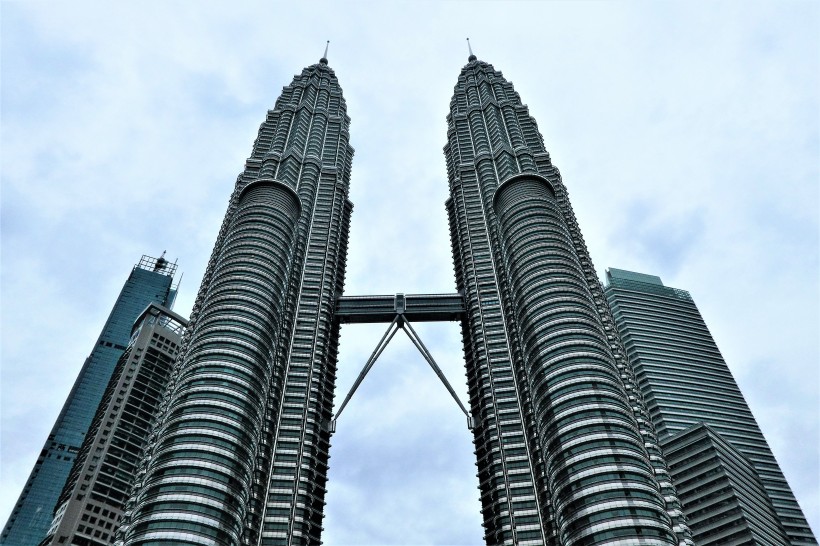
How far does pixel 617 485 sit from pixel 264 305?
75.5 m

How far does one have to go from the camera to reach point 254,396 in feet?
395

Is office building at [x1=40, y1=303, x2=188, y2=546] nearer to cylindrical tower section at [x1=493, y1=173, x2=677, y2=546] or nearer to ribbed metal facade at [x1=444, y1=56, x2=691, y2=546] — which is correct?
ribbed metal facade at [x1=444, y1=56, x2=691, y2=546]

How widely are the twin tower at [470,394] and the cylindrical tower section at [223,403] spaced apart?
284 mm

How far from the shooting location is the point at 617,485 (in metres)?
100

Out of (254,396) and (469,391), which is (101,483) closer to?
(254,396)

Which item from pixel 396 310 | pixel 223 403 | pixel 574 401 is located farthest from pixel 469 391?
pixel 223 403

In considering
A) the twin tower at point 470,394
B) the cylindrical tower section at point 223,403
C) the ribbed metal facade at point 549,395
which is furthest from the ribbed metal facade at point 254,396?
the ribbed metal facade at point 549,395

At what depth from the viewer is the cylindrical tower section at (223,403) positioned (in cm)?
9906

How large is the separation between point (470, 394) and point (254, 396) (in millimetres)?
59910

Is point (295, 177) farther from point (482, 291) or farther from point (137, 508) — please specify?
point (137, 508)

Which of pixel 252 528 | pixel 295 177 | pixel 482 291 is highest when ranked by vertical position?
pixel 295 177

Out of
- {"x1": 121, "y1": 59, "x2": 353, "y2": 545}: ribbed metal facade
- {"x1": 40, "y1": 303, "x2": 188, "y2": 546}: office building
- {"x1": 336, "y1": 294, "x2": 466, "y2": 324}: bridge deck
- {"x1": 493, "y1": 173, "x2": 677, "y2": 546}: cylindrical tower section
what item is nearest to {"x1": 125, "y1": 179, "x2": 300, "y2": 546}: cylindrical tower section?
{"x1": 121, "y1": 59, "x2": 353, "y2": 545}: ribbed metal facade

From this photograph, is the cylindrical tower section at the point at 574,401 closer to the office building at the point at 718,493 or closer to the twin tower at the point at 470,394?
the twin tower at the point at 470,394

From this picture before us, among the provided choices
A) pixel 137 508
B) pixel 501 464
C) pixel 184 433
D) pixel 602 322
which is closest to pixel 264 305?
pixel 184 433
